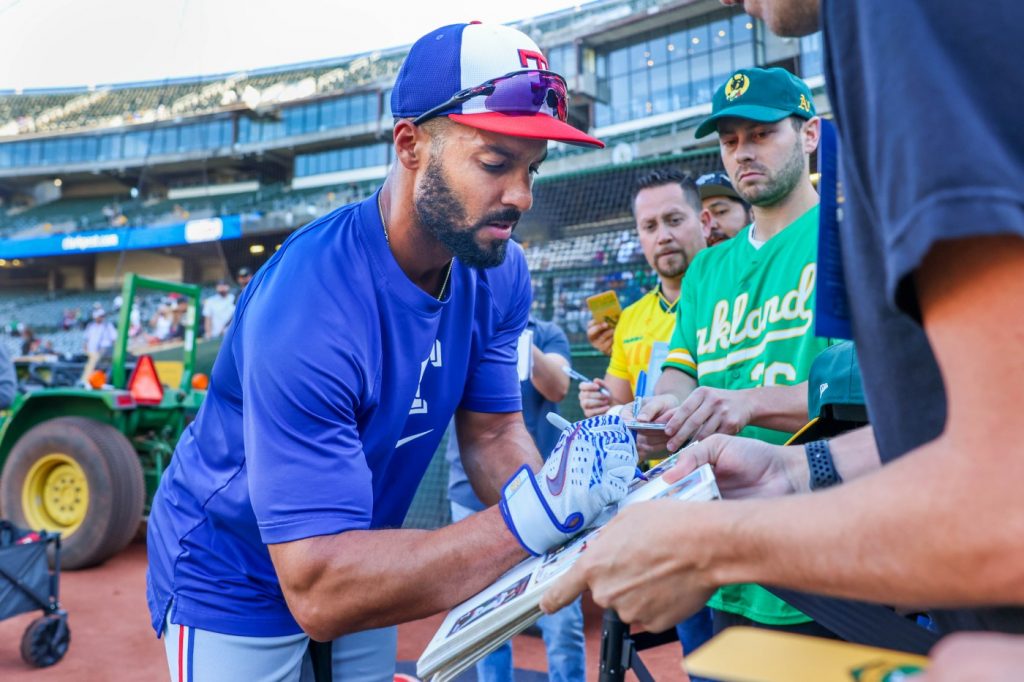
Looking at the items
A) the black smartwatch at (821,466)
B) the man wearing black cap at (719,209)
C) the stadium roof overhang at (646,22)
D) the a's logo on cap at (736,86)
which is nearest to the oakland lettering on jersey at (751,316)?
the a's logo on cap at (736,86)

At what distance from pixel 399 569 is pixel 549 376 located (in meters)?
2.69

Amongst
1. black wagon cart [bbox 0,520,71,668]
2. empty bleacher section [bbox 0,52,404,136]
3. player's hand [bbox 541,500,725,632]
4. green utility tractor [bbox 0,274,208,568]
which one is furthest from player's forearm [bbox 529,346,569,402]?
empty bleacher section [bbox 0,52,404,136]

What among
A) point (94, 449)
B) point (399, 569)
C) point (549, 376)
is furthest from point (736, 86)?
point (94, 449)

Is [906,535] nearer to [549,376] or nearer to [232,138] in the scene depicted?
[549,376]

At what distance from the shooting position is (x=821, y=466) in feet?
4.18

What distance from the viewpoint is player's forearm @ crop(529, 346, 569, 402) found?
4.00 m

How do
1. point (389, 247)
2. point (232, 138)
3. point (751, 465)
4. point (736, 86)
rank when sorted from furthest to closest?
point (232, 138) < point (736, 86) < point (389, 247) < point (751, 465)

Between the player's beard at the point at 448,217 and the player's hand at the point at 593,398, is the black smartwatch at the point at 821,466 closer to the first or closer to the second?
the player's beard at the point at 448,217

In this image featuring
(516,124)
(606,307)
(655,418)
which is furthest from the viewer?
(606,307)

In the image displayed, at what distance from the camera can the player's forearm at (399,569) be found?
1367 millimetres

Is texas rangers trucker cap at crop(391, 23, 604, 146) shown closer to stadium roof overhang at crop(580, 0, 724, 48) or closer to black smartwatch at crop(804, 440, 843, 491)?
black smartwatch at crop(804, 440, 843, 491)

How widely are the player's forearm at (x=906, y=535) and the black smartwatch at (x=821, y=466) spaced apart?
53 centimetres

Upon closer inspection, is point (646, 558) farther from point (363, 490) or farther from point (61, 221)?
point (61, 221)

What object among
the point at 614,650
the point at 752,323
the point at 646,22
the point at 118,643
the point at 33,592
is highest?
the point at 646,22
